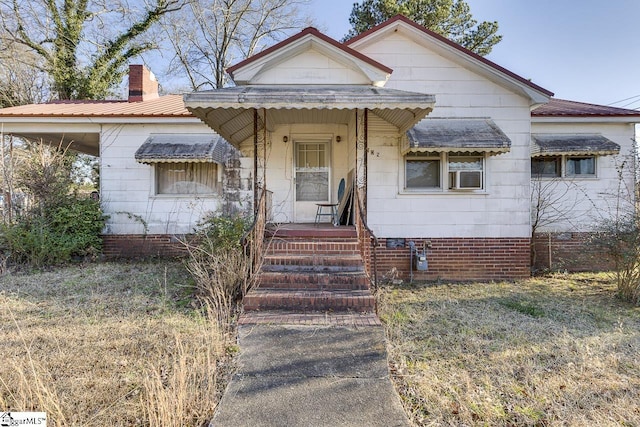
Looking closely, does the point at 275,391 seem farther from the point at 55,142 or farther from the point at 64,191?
the point at 55,142

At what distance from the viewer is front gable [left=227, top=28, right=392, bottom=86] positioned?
651 centimetres

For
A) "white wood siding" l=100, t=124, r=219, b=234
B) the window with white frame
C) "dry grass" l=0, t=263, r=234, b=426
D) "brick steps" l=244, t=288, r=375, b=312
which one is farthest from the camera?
"white wood siding" l=100, t=124, r=219, b=234

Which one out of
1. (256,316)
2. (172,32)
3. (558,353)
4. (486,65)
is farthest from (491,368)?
(172,32)

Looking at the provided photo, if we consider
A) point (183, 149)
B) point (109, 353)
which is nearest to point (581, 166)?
point (183, 149)

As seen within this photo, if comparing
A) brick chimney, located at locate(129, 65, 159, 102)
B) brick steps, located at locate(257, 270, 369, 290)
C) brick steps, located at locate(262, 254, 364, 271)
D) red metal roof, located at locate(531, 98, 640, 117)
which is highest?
brick chimney, located at locate(129, 65, 159, 102)

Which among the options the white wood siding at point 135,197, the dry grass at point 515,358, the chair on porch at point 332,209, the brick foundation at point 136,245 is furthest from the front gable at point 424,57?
the brick foundation at point 136,245

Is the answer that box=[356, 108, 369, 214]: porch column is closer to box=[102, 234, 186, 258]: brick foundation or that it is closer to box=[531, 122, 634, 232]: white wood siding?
box=[531, 122, 634, 232]: white wood siding

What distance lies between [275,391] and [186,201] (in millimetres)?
6768

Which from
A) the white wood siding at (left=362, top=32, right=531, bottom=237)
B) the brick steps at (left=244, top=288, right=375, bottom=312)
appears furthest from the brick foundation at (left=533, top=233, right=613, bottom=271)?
the brick steps at (left=244, top=288, right=375, bottom=312)

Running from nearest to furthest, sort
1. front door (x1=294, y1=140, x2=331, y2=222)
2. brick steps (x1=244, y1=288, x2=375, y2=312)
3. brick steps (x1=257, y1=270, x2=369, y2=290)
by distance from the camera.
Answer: brick steps (x1=244, y1=288, x2=375, y2=312) < brick steps (x1=257, y1=270, x2=369, y2=290) < front door (x1=294, y1=140, x2=331, y2=222)

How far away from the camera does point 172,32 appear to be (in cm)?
2033

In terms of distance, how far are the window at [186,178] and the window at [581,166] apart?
901 centimetres

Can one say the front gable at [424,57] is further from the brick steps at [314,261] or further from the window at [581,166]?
the brick steps at [314,261]

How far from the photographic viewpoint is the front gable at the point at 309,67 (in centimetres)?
651
